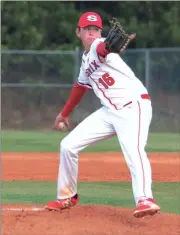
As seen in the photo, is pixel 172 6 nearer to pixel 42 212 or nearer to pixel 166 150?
pixel 166 150

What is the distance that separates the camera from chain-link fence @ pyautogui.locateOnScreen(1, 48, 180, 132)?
908 inches

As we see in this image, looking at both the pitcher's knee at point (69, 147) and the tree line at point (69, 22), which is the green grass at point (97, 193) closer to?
the pitcher's knee at point (69, 147)

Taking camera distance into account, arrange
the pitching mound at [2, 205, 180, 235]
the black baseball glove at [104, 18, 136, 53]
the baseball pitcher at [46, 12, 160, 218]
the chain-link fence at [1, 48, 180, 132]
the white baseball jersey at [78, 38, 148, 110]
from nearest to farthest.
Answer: the pitching mound at [2, 205, 180, 235] < the black baseball glove at [104, 18, 136, 53] < the baseball pitcher at [46, 12, 160, 218] < the white baseball jersey at [78, 38, 148, 110] < the chain-link fence at [1, 48, 180, 132]

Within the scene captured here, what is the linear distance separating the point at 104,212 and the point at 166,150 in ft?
29.9

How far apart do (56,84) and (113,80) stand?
17393mm

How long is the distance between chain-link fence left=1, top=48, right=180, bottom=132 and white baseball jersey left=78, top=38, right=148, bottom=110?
1613 centimetres

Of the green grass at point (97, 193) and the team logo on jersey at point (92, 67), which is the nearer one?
the team logo on jersey at point (92, 67)

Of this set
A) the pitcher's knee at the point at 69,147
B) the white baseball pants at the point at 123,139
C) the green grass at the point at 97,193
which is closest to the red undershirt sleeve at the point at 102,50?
the white baseball pants at the point at 123,139

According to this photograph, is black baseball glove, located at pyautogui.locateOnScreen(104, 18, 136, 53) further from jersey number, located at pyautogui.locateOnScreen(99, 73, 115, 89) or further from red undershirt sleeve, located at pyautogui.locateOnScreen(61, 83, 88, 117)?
red undershirt sleeve, located at pyautogui.locateOnScreen(61, 83, 88, 117)

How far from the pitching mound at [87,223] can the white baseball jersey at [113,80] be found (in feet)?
3.55

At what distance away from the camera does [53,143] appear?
17.8 metres

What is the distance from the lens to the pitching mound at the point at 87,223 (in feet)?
20.1

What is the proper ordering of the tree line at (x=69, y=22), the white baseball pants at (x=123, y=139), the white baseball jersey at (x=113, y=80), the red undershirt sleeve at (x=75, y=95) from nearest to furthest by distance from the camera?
the white baseball pants at (x=123, y=139)
the white baseball jersey at (x=113, y=80)
the red undershirt sleeve at (x=75, y=95)
the tree line at (x=69, y=22)

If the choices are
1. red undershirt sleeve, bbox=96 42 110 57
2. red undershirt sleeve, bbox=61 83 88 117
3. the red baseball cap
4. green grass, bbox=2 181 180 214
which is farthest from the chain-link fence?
red undershirt sleeve, bbox=96 42 110 57
